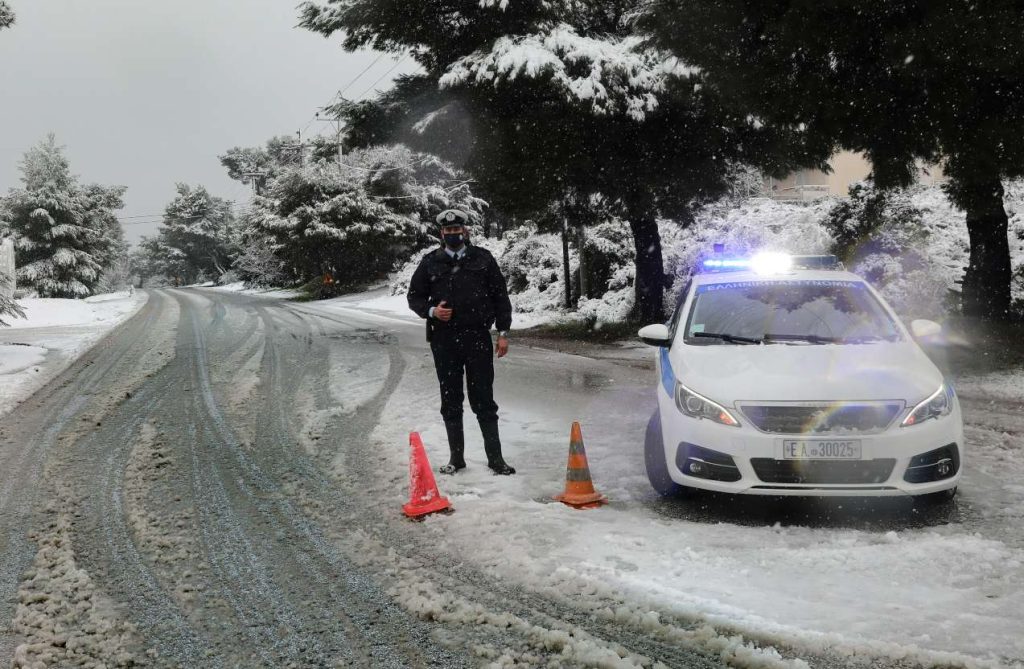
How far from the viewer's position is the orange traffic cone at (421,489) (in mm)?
4672

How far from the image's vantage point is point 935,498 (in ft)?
14.8

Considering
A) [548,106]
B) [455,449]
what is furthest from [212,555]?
[548,106]

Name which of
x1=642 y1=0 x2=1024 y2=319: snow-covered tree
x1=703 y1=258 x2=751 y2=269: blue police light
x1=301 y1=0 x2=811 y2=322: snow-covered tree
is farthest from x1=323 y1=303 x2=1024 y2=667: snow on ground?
x1=301 y1=0 x2=811 y2=322: snow-covered tree

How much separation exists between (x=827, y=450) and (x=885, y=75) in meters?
6.30

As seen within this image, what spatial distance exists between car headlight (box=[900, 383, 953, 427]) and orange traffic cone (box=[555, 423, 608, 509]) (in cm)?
184

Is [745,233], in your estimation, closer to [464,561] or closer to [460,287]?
[460,287]

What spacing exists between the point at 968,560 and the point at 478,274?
11.1ft

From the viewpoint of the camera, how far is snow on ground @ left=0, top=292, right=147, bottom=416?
10.5m

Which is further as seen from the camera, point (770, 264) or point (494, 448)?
point (770, 264)

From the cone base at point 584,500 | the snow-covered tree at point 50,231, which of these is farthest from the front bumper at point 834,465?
the snow-covered tree at point 50,231

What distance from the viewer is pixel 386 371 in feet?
37.1

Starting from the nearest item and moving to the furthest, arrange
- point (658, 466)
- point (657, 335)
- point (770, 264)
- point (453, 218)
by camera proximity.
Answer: point (658, 466) → point (453, 218) → point (657, 335) → point (770, 264)

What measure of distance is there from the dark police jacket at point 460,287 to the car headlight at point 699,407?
1372 mm

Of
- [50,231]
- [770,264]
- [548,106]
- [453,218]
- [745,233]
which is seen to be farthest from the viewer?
[50,231]
